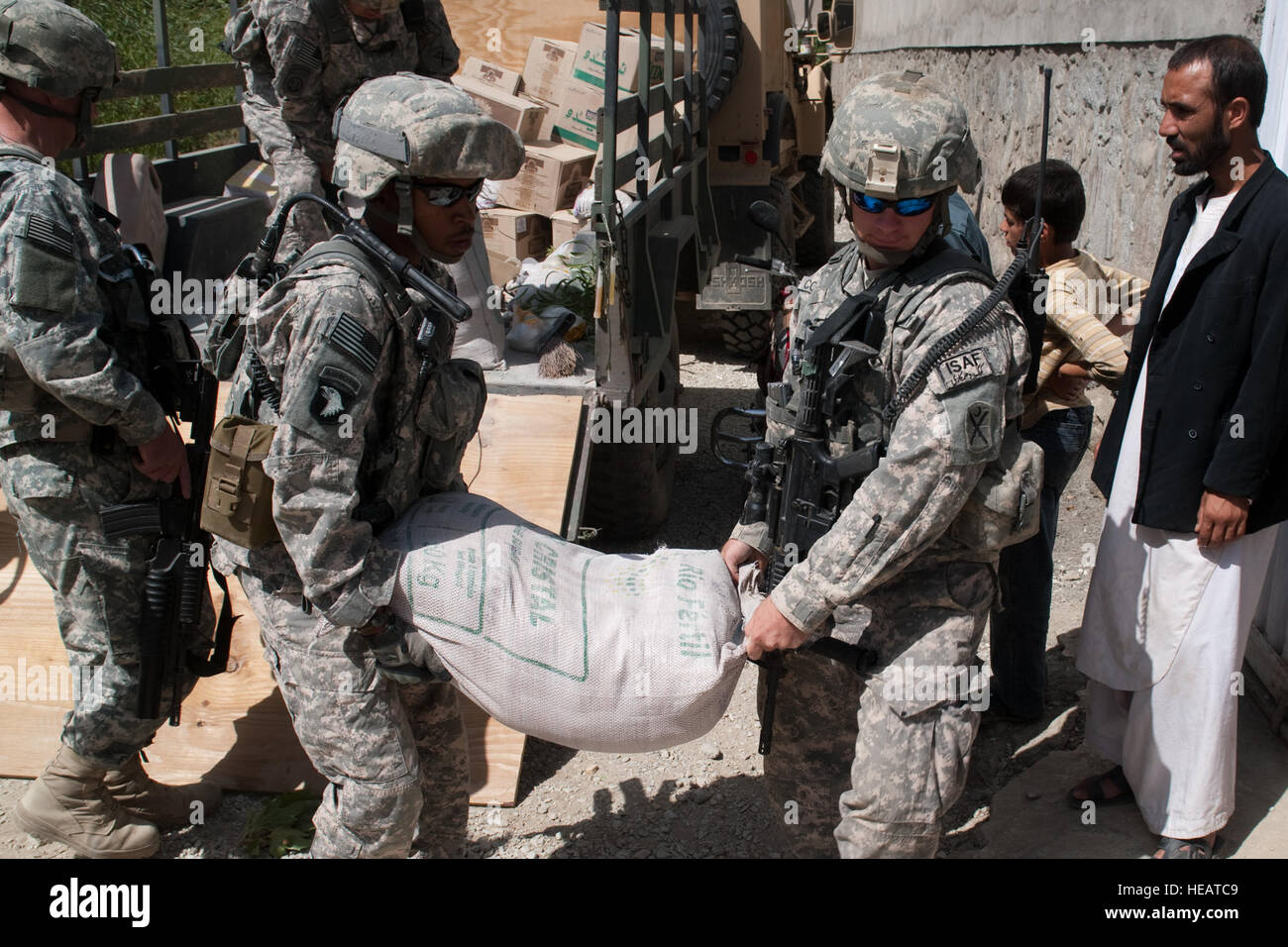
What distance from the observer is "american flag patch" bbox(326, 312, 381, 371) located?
6.89ft

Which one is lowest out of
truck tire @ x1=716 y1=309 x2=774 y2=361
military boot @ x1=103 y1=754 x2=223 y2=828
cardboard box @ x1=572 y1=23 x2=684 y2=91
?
military boot @ x1=103 y1=754 x2=223 y2=828

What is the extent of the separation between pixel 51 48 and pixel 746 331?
535 cm

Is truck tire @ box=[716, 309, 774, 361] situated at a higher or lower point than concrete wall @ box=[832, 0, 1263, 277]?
lower

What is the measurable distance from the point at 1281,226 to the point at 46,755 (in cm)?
382

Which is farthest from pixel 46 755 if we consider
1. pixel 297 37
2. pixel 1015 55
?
pixel 1015 55

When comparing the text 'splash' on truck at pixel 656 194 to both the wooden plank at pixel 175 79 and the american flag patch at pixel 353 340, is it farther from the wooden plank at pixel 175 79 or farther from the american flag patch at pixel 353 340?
the american flag patch at pixel 353 340

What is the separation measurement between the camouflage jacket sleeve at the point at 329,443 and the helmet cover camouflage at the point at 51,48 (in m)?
1.20

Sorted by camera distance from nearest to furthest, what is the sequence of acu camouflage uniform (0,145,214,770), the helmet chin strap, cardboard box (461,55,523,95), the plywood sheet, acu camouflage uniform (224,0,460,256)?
acu camouflage uniform (0,145,214,770), the helmet chin strap, the plywood sheet, acu camouflage uniform (224,0,460,256), cardboard box (461,55,523,95)

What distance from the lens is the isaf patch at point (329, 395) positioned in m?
2.09

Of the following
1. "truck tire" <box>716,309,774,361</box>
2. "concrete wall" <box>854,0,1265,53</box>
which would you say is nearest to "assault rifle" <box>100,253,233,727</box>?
"concrete wall" <box>854,0,1265,53</box>

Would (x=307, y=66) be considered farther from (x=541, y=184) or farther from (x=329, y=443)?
(x=329, y=443)

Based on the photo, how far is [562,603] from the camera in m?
2.20

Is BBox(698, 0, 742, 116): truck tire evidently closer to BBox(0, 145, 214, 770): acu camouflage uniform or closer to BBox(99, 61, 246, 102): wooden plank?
BBox(99, 61, 246, 102): wooden plank
